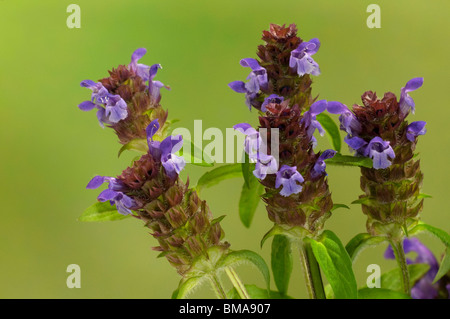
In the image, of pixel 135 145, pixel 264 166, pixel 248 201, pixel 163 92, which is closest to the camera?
pixel 264 166

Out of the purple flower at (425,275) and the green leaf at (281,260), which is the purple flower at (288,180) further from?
the purple flower at (425,275)

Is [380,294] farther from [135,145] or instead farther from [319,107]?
[135,145]

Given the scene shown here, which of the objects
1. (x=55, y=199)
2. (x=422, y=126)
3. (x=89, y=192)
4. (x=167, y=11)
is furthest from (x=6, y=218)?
(x=422, y=126)

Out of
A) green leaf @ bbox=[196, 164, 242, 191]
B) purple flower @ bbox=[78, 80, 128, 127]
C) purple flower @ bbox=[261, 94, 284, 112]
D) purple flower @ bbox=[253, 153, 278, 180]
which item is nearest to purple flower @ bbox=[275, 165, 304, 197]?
purple flower @ bbox=[253, 153, 278, 180]

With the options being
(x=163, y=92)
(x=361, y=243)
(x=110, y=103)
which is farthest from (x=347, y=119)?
(x=163, y=92)

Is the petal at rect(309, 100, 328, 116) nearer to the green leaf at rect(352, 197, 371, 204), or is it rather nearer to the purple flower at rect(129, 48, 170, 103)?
the green leaf at rect(352, 197, 371, 204)

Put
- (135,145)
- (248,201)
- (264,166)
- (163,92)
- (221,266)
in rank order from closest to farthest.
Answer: (264,166)
(221,266)
(135,145)
(248,201)
(163,92)

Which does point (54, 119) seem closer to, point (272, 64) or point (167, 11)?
point (167, 11)
